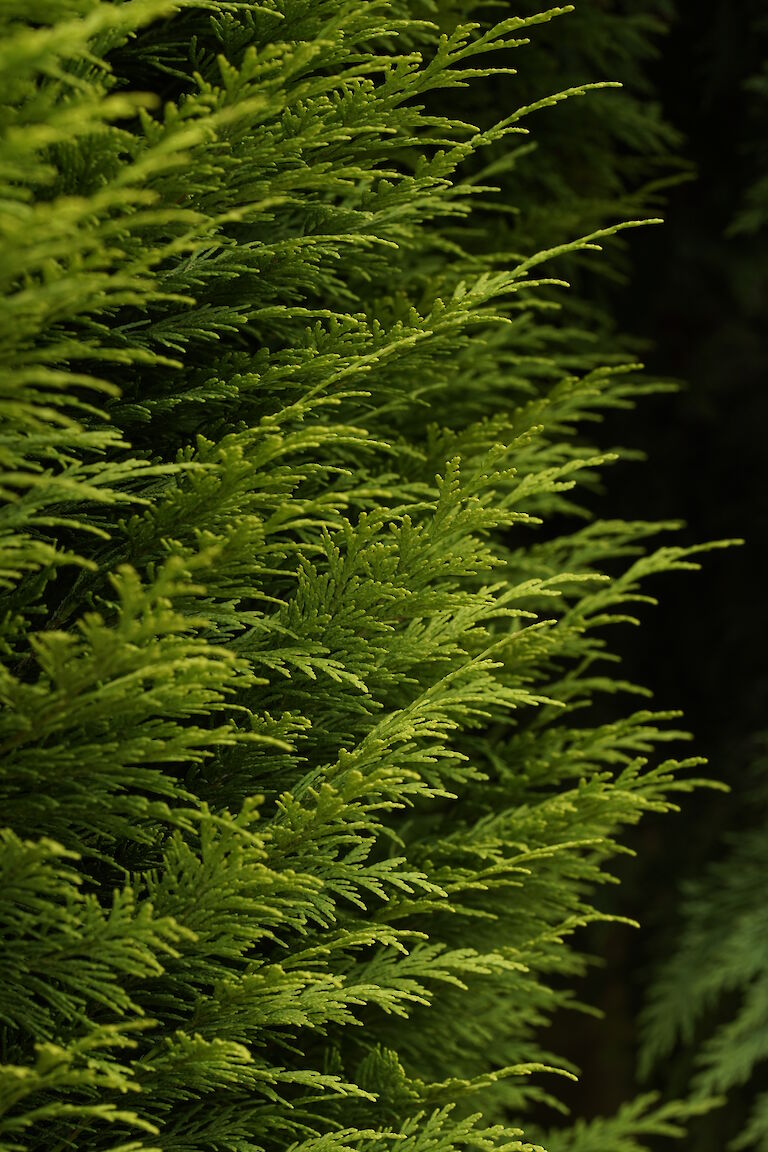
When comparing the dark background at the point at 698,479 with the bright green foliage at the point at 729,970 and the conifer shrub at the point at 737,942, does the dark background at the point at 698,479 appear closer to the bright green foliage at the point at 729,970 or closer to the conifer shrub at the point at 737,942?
the conifer shrub at the point at 737,942

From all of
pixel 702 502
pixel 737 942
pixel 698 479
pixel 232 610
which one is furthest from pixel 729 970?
pixel 232 610

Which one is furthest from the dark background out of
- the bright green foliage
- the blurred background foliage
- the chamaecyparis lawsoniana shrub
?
the chamaecyparis lawsoniana shrub

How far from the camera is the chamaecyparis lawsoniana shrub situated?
145 centimetres

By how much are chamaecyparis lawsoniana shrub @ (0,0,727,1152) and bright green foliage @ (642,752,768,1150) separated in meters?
2.21

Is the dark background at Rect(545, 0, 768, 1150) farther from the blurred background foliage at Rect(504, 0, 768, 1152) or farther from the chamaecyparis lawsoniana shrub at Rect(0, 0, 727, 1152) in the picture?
the chamaecyparis lawsoniana shrub at Rect(0, 0, 727, 1152)

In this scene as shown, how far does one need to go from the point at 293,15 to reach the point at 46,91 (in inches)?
26.7

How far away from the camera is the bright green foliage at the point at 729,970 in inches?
161

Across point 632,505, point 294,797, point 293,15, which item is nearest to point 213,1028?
point 294,797

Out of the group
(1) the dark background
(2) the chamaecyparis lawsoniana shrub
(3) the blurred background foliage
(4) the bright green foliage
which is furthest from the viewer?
(1) the dark background

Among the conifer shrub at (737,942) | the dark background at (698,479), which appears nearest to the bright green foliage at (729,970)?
the conifer shrub at (737,942)

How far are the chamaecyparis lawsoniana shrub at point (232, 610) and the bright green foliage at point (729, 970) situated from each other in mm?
2210

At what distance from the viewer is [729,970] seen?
4.19 metres

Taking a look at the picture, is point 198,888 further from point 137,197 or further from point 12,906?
point 137,197

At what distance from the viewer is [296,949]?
1.97m
